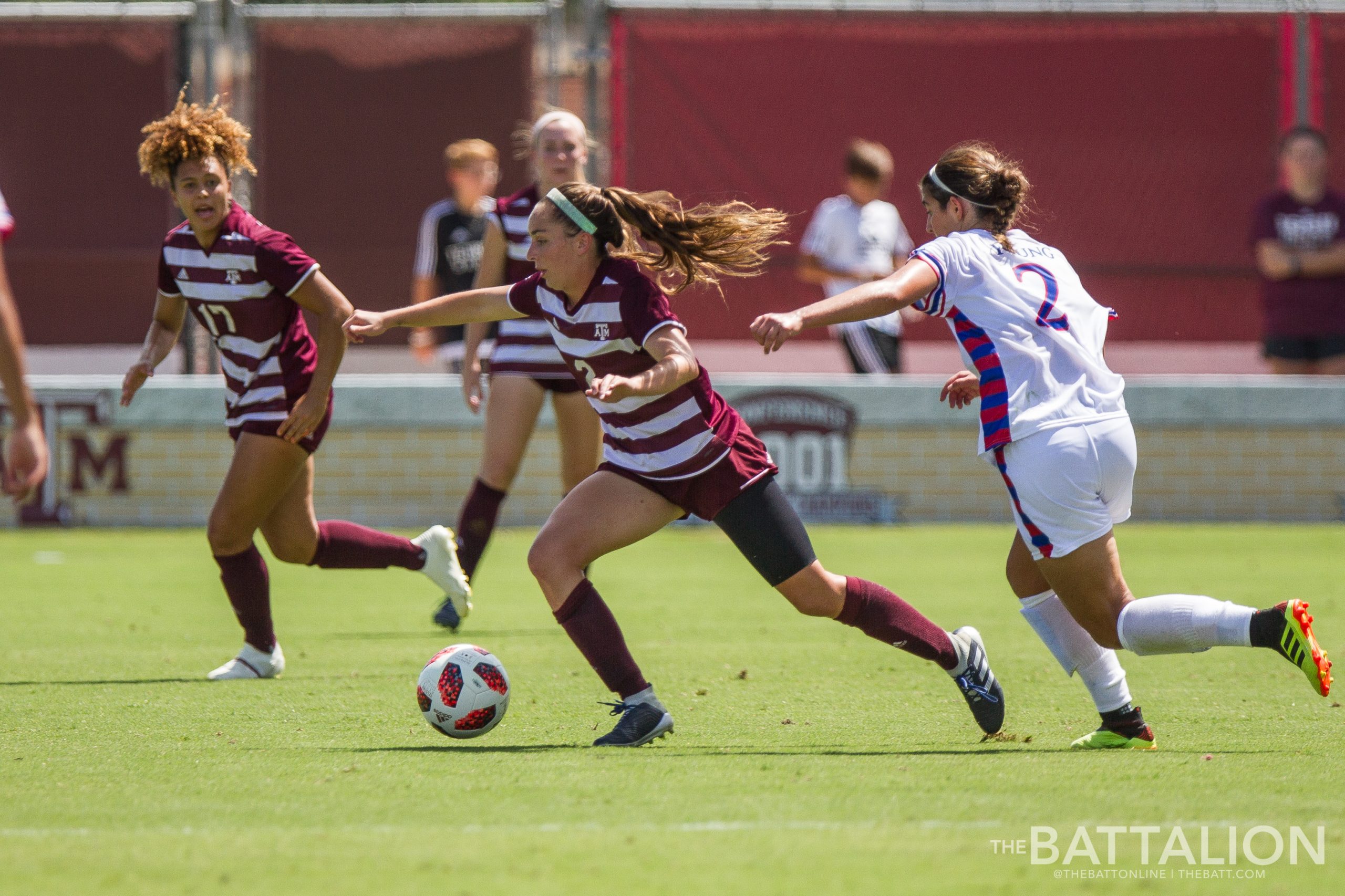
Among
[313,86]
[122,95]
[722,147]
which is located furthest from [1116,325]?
[122,95]

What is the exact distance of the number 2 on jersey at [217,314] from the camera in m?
6.05

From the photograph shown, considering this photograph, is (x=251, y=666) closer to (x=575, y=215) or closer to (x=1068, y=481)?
(x=575, y=215)

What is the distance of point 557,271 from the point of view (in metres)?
4.88

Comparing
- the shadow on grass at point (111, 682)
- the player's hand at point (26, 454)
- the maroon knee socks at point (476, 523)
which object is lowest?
the shadow on grass at point (111, 682)

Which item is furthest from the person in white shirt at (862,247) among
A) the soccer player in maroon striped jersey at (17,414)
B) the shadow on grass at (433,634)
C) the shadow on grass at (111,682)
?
the soccer player in maroon striped jersey at (17,414)

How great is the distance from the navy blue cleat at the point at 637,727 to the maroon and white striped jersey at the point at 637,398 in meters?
0.66

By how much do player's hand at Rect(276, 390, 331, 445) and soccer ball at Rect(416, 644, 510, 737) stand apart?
1287mm

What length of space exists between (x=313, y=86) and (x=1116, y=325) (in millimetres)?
6557

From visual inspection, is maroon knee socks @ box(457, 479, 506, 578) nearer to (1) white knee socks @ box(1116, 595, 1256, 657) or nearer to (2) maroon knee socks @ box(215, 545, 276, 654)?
(2) maroon knee socks @ box(215, 545, 276, 654)

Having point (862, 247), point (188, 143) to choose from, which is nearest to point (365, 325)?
point (188, 143)

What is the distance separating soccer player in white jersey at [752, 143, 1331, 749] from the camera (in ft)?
14.6

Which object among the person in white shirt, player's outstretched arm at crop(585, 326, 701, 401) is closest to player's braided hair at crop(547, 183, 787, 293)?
player's outstretched arm at crop(585, 326, 701, 401)

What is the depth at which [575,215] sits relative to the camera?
4879mm

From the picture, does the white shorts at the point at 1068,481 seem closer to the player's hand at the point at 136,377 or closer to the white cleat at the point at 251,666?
the white cleat at the point at 251,666
